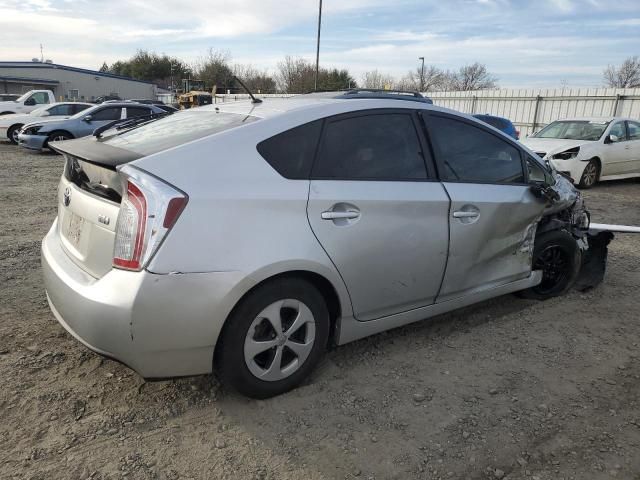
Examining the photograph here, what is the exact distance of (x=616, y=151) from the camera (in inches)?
445

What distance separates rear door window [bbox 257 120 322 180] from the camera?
2.68 m

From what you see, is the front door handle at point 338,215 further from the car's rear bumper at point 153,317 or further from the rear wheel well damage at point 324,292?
the car's rear bumper at point 153,317

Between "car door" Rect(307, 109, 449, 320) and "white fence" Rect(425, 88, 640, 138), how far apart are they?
17344 mm

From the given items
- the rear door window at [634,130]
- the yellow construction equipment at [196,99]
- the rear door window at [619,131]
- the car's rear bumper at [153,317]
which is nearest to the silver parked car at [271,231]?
the car's rear bumper at [153,317]

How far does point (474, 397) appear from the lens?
9.66ft

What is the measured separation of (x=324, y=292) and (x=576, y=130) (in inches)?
433

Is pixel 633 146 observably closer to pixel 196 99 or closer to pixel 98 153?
pixel 98 153

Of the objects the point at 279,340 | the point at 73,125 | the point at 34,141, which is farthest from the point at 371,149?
the point at 34,141

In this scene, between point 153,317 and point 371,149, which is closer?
point 153,317

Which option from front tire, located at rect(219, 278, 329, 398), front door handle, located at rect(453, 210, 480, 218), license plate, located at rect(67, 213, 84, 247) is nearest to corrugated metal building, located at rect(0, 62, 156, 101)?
license plate, located at rect(67, 213, 84, 247)

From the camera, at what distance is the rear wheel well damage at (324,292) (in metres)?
2.54

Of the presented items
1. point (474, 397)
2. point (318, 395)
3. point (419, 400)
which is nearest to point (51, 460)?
point (318, 395)

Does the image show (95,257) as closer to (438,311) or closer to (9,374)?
(9,374)

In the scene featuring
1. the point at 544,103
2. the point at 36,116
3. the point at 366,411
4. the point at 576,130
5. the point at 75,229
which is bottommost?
the point at 366,411
